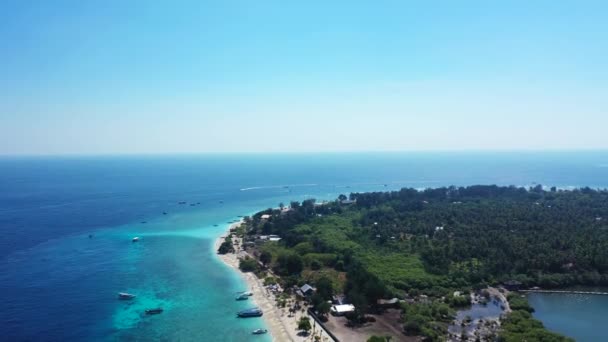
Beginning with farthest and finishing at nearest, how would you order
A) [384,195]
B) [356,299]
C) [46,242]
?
[384,195] → [46,242] → [356,299]

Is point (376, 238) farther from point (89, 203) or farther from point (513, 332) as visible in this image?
point (89, 203)

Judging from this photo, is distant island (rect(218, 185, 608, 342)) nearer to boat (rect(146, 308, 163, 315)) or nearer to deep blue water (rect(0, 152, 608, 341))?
deep blue water (rect(0, 152, 608, 341))

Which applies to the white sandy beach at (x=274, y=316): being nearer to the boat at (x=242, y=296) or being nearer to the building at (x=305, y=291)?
the boat at (x=242, y=296)

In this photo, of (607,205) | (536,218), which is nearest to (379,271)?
(536,218)

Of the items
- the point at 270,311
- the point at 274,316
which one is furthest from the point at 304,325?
the point at 270,311

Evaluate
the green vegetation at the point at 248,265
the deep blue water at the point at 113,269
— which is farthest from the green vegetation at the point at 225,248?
the green vegetation at the point at 248,265

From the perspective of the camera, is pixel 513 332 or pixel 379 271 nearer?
pixel 513 332

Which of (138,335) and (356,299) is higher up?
(356,299)

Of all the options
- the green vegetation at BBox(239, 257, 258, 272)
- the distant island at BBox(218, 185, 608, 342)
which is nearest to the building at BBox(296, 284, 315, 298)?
the distant island at BBox(218, 185, 608, 342)
